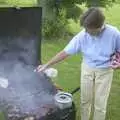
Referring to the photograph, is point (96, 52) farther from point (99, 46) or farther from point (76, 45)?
point (76, 45)

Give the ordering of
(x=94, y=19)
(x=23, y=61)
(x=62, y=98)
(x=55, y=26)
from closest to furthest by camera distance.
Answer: (x=94, y=19) < (x=62, y=98) < (x=23, y=61) < (x=55, y=26)

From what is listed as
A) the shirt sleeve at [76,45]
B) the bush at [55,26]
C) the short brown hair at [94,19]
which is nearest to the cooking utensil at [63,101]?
the shirt sleeve at [76,45]

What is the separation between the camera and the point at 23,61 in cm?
463

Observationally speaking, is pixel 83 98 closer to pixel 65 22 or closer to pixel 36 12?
pixel 36 12

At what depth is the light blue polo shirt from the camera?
3.81m

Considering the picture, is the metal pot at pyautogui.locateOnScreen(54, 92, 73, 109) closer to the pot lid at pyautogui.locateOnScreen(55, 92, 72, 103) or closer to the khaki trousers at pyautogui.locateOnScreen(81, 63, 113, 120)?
the pot lid at pyautogui.locateOnScreen(55, 92, 72, 103)

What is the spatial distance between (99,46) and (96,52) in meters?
0.07

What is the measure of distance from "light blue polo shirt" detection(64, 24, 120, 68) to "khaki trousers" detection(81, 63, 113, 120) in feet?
0.33

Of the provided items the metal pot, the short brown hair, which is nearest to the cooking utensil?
the metal pot

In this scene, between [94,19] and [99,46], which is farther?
[99,46]

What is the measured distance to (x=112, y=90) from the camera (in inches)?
231

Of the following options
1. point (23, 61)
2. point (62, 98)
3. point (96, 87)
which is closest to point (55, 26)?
point (23, 61)

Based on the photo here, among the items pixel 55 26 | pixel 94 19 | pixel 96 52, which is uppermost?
pixel 94 19

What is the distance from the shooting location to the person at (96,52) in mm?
3711
